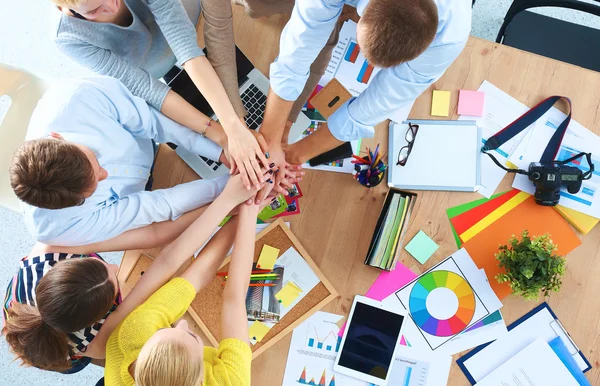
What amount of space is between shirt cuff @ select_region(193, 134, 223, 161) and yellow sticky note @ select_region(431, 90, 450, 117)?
0.73 m

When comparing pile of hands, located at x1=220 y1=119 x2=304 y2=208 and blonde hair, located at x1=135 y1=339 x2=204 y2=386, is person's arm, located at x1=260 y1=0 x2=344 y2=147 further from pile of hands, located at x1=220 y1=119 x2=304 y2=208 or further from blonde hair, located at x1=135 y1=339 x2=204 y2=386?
blonde hair, located at x1=135 y1=339 x2=204 y2=386

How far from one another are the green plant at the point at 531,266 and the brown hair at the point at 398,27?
732 mm

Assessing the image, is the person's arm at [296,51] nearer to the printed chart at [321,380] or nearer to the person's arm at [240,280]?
→ the person's arm at [240,280]

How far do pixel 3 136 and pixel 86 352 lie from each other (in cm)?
83

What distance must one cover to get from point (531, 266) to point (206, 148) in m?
1.06

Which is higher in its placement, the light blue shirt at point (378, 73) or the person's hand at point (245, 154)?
the light blue shirt at point (378, 73)

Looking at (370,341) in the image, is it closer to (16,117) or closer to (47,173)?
(47,173)

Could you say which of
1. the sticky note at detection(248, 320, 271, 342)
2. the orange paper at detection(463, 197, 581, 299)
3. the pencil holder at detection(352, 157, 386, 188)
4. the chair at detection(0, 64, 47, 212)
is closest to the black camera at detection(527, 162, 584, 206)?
the orange paper at detection(463, 197, 581, 299)

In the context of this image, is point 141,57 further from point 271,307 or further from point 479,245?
point 479,245

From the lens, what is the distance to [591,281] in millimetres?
1414

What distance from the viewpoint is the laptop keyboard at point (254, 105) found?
154 cm

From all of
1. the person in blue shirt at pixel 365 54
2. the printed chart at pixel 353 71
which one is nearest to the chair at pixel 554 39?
the printed chart at pixel 353 71

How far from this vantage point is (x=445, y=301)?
1.41m

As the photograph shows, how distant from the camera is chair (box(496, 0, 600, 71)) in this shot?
1.75 metres
